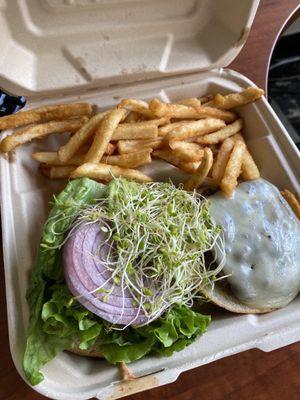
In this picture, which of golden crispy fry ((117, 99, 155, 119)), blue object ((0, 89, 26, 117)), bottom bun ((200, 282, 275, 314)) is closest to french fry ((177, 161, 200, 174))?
golden crispy fry ((117, 99, 155, 119))

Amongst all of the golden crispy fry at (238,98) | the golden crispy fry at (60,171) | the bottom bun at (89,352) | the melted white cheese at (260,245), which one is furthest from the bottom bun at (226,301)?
the golden crispy fry at (238,98)

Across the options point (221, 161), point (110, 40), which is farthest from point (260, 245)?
point (110, 40)

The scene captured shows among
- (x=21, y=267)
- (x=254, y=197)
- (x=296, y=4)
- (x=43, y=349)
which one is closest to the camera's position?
(x=43, y=349)

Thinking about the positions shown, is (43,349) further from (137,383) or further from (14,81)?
(14,81)

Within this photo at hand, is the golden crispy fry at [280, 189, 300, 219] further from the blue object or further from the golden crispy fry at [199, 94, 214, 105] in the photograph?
the blue object

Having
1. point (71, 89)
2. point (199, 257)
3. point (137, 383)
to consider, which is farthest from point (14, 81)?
point (137, 383)

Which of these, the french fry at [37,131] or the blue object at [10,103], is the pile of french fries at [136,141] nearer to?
the french fry at [37,131]
